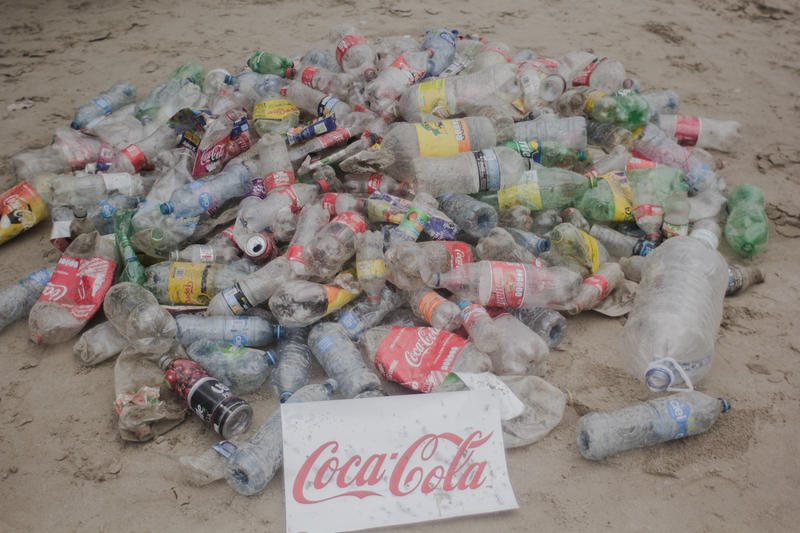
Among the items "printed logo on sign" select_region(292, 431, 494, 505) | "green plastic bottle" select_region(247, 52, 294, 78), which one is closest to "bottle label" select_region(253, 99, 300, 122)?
"green plastic bottle" select_region(247, 52, 294, 78)

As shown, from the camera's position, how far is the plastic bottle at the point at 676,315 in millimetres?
2287

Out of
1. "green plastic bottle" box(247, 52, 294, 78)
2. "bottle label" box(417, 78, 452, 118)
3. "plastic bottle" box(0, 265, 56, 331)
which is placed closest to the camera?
"plastic bottle" box(0, 265, 56, 331)

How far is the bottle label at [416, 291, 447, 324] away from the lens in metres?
2.50

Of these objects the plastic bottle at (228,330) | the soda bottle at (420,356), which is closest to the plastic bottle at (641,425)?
the soda bottle at (420,356)

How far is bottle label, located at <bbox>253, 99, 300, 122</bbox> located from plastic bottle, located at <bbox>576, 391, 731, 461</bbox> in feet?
8.47

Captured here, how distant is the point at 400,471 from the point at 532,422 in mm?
558

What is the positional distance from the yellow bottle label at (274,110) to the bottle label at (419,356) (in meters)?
1.88

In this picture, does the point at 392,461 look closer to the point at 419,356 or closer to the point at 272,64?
the point at 419,356

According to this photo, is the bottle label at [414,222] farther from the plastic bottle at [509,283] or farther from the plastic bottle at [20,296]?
the plastic bottle at [20,296]

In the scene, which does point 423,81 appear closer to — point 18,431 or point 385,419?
point 385,419

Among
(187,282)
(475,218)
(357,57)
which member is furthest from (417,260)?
(357,57)

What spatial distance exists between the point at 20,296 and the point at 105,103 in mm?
1994

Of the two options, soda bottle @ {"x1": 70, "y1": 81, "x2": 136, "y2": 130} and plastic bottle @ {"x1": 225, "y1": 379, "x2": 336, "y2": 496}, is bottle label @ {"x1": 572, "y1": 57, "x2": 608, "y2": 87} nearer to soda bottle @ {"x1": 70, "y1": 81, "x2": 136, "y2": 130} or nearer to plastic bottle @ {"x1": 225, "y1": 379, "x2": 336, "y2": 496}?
plastic bottle @ {"x1": 225, "y1": 379, "x2": 336, "y2": 496}

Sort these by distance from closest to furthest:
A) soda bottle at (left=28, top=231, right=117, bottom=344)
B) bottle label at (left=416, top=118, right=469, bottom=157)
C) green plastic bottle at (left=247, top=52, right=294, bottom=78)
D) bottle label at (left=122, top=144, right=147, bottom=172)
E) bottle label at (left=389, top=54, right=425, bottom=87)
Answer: soda bottle at (left=28, top=231, right=117, bottom=344) < bottle label at (left=416, top=118, right=469, bottom=157) < bottle label at (left=122, top=144, right=147, bottom=172) < bottle label at (left=389, top=54, right=425, bottom=87) < green plastic bottle at (left=247, top=52, right=294, bottom=78)
